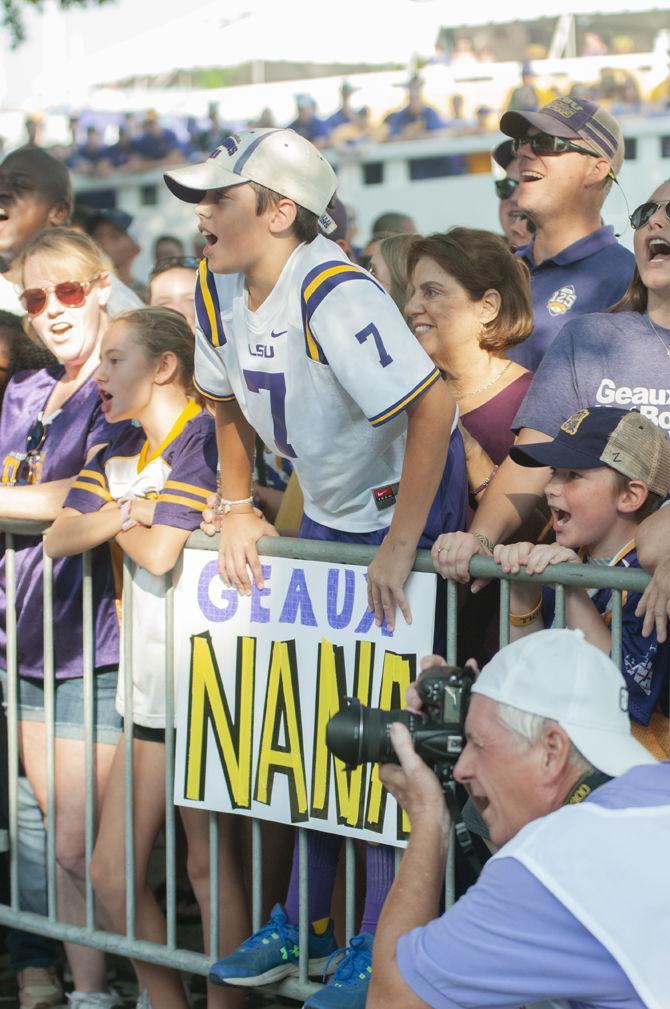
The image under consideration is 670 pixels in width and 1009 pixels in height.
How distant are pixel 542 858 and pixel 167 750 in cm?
178

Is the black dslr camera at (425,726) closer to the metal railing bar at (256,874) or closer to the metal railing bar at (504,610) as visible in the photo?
the metal railing bar at (504,610)

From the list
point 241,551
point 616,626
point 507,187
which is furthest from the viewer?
point 507,187

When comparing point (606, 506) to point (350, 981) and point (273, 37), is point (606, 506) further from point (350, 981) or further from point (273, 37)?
point (273, 37)

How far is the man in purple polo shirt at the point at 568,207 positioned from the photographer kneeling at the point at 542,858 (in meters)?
2.14

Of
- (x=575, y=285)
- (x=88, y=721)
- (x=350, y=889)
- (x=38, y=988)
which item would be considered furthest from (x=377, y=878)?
(x=575, y=285)

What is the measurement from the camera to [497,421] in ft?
13.2

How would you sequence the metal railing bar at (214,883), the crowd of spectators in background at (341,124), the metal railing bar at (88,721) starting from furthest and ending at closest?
1. the crowd of spectators in background at (341,124)
2. the metal railing bar at (88,721)
3. the metal railing bar at (214,883)

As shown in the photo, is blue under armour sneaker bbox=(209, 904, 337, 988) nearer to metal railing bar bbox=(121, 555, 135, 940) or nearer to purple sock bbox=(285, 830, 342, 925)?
purple sock bbox=(285, 830, 342, 925)

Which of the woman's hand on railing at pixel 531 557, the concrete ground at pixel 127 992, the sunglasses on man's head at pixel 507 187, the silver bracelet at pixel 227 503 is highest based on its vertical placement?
the sunglasses on man's head at pixel 507 187

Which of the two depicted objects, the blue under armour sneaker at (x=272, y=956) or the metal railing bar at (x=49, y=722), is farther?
the metal railing bar at (x=49, y=722)

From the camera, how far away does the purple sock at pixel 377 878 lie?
11.5 ft

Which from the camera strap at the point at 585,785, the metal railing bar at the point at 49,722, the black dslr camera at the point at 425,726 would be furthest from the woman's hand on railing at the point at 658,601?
the metal railing bar at the point at 49,722

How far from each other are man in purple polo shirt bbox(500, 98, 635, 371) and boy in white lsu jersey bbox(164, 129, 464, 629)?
1084mm

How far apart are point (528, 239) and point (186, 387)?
7.24 ft
